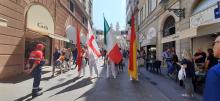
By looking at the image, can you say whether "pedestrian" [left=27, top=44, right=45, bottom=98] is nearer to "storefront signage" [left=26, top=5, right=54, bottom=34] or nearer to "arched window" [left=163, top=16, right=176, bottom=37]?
"storefront signage" [left=26, top=5, right=54, bottom=34]

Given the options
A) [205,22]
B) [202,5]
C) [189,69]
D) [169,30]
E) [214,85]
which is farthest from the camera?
[169,30]

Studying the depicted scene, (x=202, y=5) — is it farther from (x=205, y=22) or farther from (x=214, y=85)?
(x=214, y=85)

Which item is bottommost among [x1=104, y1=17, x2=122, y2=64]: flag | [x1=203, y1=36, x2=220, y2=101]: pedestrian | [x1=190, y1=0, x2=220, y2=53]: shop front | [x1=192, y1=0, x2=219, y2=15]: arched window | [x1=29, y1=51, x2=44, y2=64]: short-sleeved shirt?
[x1=203, y1=36, x2=220, y2=101]: pedestrian

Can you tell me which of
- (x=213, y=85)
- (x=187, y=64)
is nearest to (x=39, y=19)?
(x=187, y=64)

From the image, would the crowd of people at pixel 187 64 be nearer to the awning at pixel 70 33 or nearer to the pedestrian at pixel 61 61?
the pedestrian at pixel 61 61

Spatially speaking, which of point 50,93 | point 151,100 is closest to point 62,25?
point 50,93

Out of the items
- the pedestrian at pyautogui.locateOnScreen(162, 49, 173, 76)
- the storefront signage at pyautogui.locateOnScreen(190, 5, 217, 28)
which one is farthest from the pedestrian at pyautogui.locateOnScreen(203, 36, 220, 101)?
the pedestrian at pyautogui.locateOnScreen(162, 49, 173, 76)

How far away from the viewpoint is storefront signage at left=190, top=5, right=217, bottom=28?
495 inches

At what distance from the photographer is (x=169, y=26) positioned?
72.7 feet

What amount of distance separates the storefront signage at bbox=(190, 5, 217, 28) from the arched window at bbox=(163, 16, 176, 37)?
5.67m

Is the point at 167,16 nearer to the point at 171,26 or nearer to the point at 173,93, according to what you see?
the point at 171,26

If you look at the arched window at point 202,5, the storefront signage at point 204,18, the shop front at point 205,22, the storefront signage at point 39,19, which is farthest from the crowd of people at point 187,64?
the arched window at point 202,5

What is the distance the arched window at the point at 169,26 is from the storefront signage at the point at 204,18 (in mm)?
5673

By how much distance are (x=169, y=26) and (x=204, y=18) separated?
341 inches
